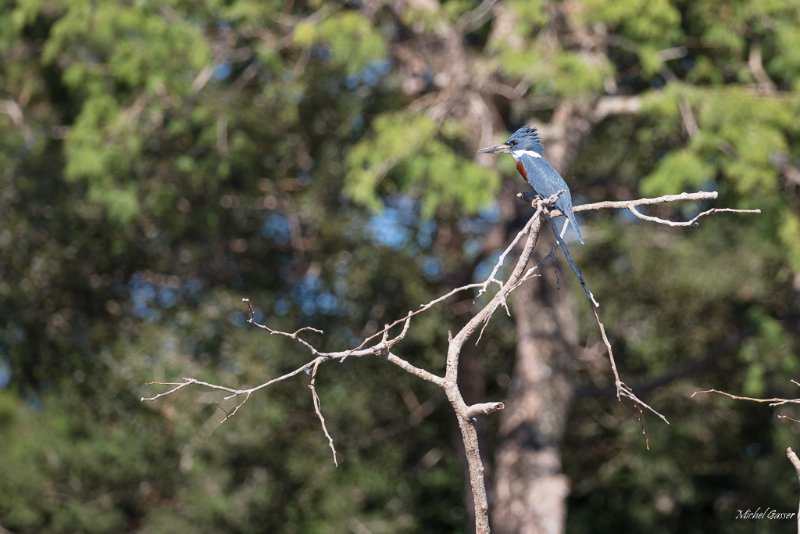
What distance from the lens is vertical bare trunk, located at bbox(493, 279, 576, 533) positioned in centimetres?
1120

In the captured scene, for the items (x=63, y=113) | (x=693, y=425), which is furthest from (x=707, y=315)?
(x=63, y=113)

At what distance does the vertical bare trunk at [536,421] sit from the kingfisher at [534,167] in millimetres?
4823

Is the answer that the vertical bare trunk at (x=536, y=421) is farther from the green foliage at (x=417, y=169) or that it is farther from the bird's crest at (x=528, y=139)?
the bird's crest at (x=528, y=139)

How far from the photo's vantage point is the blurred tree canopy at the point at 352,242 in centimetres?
1069

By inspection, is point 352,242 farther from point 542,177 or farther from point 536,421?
point 542,177

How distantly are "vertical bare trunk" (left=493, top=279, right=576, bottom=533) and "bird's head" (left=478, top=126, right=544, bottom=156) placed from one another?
4798 mm

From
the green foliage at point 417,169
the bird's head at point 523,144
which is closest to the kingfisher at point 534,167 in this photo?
the bird's head at point 523,144

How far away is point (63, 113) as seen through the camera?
13.3 m

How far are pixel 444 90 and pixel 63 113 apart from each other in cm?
419

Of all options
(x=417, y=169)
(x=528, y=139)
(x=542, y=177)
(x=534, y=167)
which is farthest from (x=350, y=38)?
(x=542, y=177)

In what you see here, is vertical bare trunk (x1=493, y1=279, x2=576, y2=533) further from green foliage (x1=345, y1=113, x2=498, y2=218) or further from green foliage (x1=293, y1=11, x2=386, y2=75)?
green foliage (x1=293, y1=11, x2=386, y2=75)

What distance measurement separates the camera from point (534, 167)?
6.22m

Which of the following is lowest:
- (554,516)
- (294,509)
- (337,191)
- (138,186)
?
(294,509)

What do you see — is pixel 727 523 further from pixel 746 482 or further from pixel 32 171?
pixel 32 171
